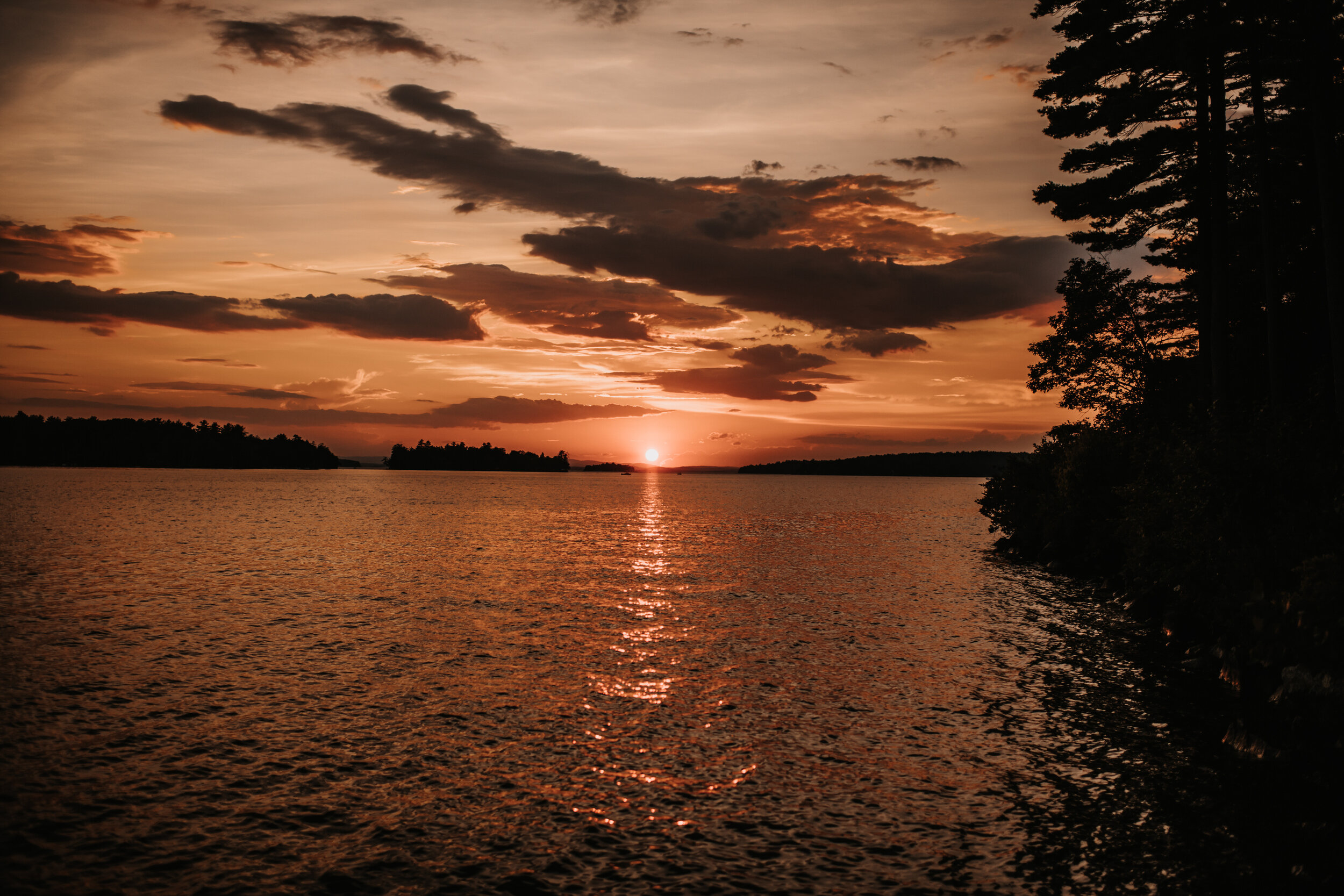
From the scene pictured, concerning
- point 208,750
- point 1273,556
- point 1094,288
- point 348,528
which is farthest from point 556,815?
point 348,528

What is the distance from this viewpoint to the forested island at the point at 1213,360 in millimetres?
20203

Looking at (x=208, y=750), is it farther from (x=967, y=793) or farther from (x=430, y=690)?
(x=967, y=793)

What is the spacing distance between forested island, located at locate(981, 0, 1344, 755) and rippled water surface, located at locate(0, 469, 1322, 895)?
270 cm

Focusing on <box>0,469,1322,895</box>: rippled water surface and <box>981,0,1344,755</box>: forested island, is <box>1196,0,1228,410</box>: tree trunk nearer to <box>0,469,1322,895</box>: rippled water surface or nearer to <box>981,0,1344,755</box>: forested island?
<box>981,0,1344,755</box>: forested island

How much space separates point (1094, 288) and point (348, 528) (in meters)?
66.2

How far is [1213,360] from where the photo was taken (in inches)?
1319

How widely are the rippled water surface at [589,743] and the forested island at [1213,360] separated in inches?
106

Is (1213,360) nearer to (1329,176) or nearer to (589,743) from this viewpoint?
(1329,176)

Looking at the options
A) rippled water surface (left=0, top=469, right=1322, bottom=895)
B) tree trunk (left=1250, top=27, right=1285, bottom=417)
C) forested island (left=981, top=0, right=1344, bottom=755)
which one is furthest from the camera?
tree trunk (left=1250, top=27, right=1285, bottom=417)

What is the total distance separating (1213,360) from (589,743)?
101ft

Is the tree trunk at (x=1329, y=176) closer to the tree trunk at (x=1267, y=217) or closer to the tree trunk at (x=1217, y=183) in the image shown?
the tree trunk at (x=1217, y=183)

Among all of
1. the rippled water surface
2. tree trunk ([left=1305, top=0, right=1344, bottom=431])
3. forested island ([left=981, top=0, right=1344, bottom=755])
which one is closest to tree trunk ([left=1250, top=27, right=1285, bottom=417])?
forested island ([left=981, top=0, right=1344, bottom=755])

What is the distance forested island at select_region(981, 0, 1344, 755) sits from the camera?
2020 cm

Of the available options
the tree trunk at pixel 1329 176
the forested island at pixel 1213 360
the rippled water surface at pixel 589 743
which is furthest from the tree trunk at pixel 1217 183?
the rippled water surface at pixel 589 743
